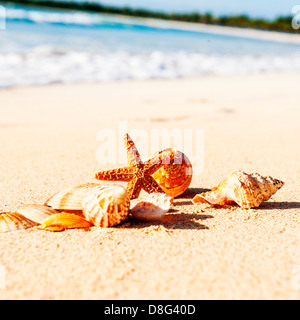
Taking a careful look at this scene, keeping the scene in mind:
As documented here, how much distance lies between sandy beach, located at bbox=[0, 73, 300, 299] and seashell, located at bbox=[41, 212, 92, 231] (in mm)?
43

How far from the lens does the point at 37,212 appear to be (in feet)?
7.56

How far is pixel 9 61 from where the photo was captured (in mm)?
9352

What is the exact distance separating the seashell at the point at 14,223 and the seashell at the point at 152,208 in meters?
0.56

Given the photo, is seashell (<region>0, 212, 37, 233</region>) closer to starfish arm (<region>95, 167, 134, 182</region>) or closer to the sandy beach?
the sandy beach

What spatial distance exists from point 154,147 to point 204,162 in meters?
0.71

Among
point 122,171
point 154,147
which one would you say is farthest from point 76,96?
point 122,171

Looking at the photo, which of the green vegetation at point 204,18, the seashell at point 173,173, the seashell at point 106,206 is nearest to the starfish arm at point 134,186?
the seashell at point 173,173

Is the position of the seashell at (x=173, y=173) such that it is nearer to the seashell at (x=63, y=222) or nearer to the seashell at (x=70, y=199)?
the seashell at (x=70, y=199)

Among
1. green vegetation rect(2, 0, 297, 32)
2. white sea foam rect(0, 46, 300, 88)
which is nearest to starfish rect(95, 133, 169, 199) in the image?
white sea foam rect(0, 46, 300, 88)

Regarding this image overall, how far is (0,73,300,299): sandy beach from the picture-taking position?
175 centimetres

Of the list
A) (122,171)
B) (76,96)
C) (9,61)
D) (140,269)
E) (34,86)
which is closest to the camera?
(140,269)

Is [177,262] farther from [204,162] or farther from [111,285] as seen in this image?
[204,162]

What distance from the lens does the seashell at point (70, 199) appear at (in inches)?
92.4
